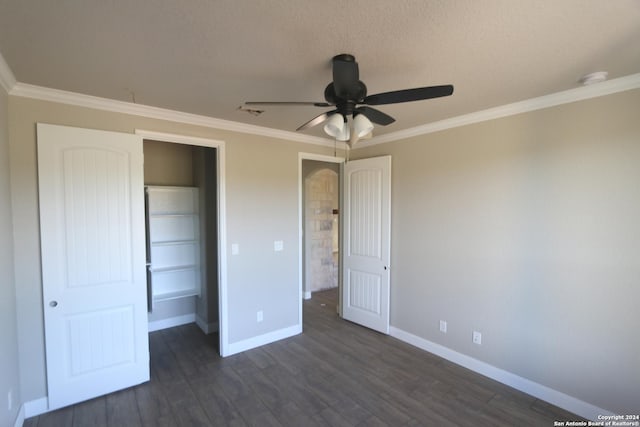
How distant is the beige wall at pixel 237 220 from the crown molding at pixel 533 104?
1.38m

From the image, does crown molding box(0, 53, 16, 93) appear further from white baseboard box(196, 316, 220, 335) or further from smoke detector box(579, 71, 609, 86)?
smoke detector box(579, 71, 609, 86)

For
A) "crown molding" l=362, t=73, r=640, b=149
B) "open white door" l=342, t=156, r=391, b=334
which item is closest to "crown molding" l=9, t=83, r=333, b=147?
"open white door" l=342, t=156, r=391, b=334

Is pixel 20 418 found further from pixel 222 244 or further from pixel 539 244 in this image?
pixel 539 244

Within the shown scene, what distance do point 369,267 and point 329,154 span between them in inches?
65.0

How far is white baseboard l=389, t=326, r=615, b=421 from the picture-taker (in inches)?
90.5

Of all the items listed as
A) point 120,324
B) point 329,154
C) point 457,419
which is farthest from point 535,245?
point 120,324

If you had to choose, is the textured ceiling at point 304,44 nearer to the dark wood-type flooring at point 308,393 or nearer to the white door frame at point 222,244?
the white door frame at point 222,244

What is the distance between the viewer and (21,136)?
7.34 ft

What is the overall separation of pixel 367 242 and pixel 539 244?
1878mm

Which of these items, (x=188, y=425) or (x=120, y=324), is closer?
(x=188, y=425)

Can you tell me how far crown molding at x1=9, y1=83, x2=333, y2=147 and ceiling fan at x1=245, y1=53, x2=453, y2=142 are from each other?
1.54m

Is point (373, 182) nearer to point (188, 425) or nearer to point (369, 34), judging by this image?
point (369, 34)

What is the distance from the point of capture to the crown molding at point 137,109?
7.39ft

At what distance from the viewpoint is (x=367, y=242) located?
3.92m
